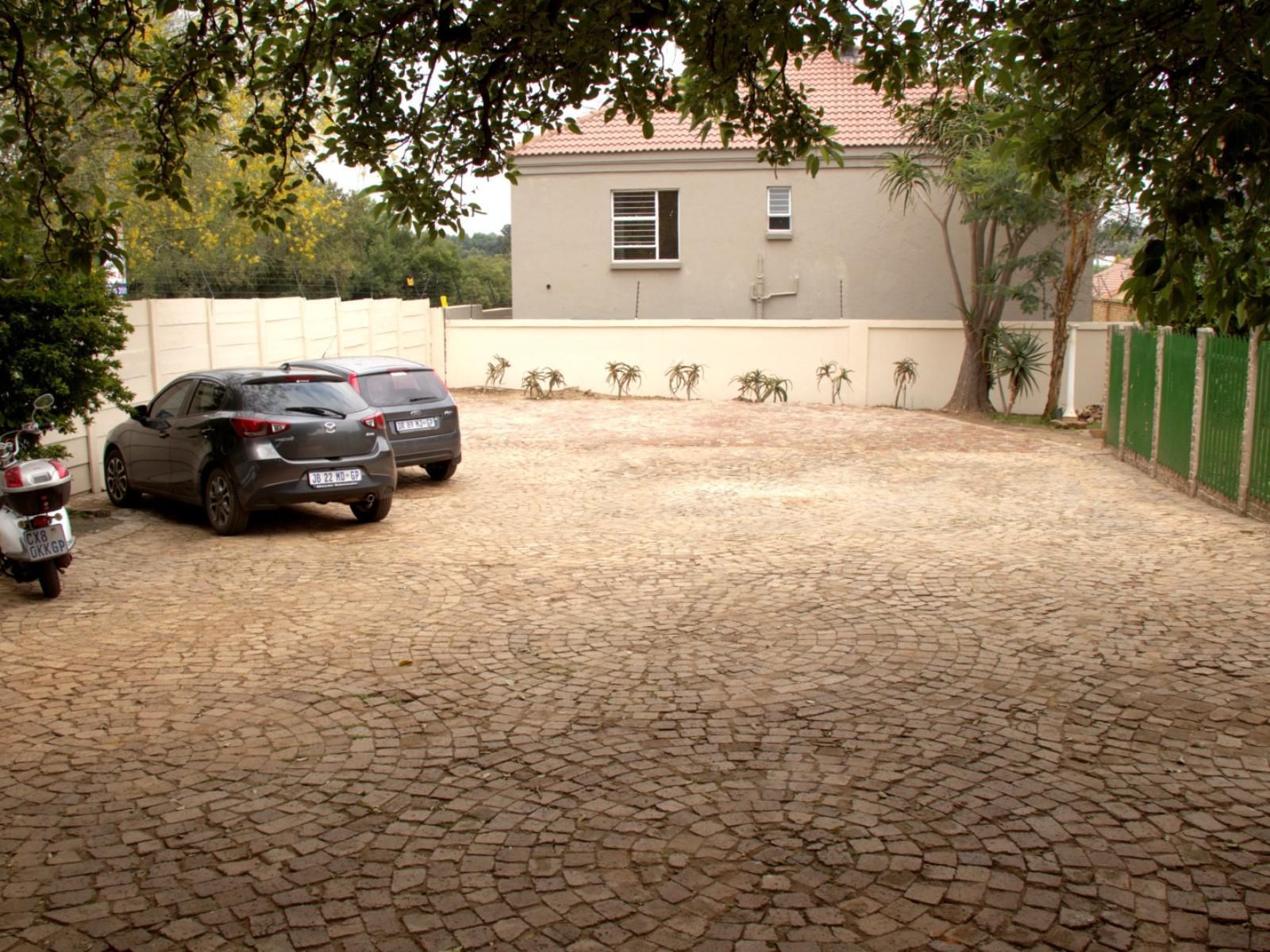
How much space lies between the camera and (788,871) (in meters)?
4.40

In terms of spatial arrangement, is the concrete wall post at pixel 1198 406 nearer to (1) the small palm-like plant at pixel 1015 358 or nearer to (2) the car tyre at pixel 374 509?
(2) the car tyre at pixel 374 509

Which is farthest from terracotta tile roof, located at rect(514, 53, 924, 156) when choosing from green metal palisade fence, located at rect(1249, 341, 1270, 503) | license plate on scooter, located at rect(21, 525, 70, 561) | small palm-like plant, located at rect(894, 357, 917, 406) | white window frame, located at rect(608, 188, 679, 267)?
license plate on scooter, located at rect(21, 525, 70, 561)

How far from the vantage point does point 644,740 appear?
5.82 m

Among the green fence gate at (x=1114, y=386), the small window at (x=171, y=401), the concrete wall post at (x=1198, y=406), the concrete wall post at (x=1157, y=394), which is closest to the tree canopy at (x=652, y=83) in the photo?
the small window at (x=171, y=401)

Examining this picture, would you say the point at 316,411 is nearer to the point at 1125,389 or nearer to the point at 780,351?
the point at 1125,389

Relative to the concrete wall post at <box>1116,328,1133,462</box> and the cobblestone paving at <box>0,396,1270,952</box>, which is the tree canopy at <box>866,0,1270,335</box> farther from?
the concrete wall post at <box>1116,328,1133,462</box>

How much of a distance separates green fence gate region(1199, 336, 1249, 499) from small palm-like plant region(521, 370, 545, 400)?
1508 centimetres

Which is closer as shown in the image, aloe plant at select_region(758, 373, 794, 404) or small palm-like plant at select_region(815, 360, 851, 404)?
aloe plant at select_region(758, 373, 794, 404)

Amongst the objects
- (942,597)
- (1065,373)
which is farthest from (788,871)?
(1065,373)

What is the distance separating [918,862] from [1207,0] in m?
3.64

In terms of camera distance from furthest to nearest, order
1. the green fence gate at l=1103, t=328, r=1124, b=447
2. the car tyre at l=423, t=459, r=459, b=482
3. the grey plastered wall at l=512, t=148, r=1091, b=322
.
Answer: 1. the grey plastered wall at l=512, t=148, r=1091, b=322
2. the green fence gate at l=1103, t=328, r=1124, b=447
3. the car tyre at l=423, t=459, r=459, b=482

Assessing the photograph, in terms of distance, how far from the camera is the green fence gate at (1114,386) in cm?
1758

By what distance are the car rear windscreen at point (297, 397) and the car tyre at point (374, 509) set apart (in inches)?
36.7

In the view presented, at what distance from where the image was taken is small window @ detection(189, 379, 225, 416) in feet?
38.7
